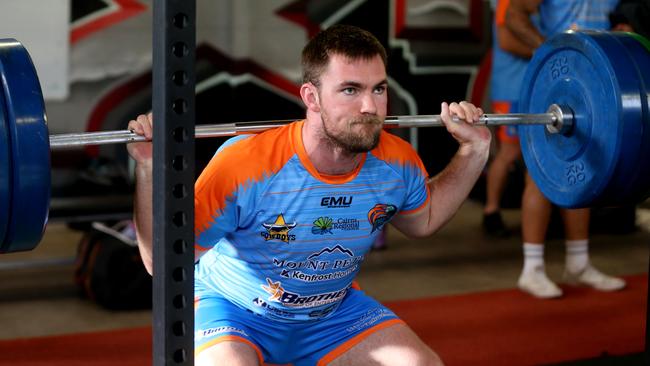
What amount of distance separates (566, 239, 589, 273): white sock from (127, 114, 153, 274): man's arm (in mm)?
2261

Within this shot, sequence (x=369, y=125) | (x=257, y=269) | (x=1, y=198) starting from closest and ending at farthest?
(x=1, y=198), (x=369, y=125), (x=257, y=269)

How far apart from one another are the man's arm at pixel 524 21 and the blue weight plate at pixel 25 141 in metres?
2.53

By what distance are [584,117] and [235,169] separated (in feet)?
2.87

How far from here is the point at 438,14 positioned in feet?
18.2

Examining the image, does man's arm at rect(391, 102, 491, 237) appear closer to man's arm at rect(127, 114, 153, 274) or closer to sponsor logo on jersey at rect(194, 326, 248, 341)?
sponsor logo on jersey at rect(194, 326, 248, 341)

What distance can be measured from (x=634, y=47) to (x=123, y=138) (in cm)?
121

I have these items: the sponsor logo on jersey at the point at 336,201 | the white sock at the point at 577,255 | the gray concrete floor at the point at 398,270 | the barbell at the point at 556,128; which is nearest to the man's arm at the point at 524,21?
the white sock at the point at 577,255

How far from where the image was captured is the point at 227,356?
208cm

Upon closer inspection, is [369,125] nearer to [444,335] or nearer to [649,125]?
[649,125]

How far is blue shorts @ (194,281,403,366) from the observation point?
2242 millimetres

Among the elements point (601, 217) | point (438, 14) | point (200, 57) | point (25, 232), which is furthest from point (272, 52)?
point (25, 232)

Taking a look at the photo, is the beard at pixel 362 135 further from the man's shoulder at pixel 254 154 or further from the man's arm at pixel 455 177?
the man's arm at pixel 455 177

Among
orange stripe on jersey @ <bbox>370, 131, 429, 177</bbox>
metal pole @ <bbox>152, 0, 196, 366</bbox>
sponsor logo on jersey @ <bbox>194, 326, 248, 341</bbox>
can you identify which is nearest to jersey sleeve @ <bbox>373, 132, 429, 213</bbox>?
orange stripe on jersey @ <bbox>370, 131, 429, 177</bbox>

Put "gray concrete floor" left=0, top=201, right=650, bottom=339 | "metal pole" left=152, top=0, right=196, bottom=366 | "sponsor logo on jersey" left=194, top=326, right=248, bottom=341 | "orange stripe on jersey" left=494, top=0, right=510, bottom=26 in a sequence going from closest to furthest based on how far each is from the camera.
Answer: "metal pole" left=152, top=0, right=196, bottom=366
"sponsor logo on jersey" left=194, top=326, right=248, bottom=341
"gray concrete floor" left=0, top=201, right=650, bottom=339
"orange stripe on jersey" left=494, top=0, right=510, bottom=26
